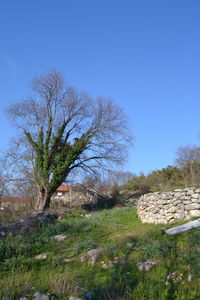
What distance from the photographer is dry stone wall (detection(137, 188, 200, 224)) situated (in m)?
8.64

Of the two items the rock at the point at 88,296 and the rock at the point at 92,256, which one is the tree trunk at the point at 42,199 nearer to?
the rock at the point at 92,256

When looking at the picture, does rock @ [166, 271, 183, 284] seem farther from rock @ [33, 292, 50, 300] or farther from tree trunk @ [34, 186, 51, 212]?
tree trunk @ [34, 186, 51, 212]

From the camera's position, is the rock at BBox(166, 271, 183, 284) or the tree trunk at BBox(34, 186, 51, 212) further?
the tree trunk at BBox(34, 186, 51, 212)

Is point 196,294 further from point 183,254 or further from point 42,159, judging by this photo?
point 42,159

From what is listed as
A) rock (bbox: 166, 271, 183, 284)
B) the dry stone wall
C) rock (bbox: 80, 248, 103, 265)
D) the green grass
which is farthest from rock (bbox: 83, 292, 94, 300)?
the dry stone wall

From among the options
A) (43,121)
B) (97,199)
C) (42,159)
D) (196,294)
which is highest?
(43,121)

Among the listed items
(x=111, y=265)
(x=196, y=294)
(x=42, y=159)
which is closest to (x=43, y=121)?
(x=42, y=159)

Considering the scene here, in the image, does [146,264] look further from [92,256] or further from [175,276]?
[92,256]

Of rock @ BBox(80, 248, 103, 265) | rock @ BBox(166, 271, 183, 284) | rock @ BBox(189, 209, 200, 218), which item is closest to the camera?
rock @ BBox(166, 271, 183, 284)

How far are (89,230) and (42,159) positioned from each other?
9098 millimetres

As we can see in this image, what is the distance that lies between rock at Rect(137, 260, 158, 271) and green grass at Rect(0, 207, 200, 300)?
8 cm

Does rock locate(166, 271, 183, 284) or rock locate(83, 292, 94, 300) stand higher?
rock locate(83, 292, 94, 300)

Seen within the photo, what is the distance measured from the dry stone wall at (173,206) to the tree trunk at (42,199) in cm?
839

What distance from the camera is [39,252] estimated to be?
6969 millimetres
